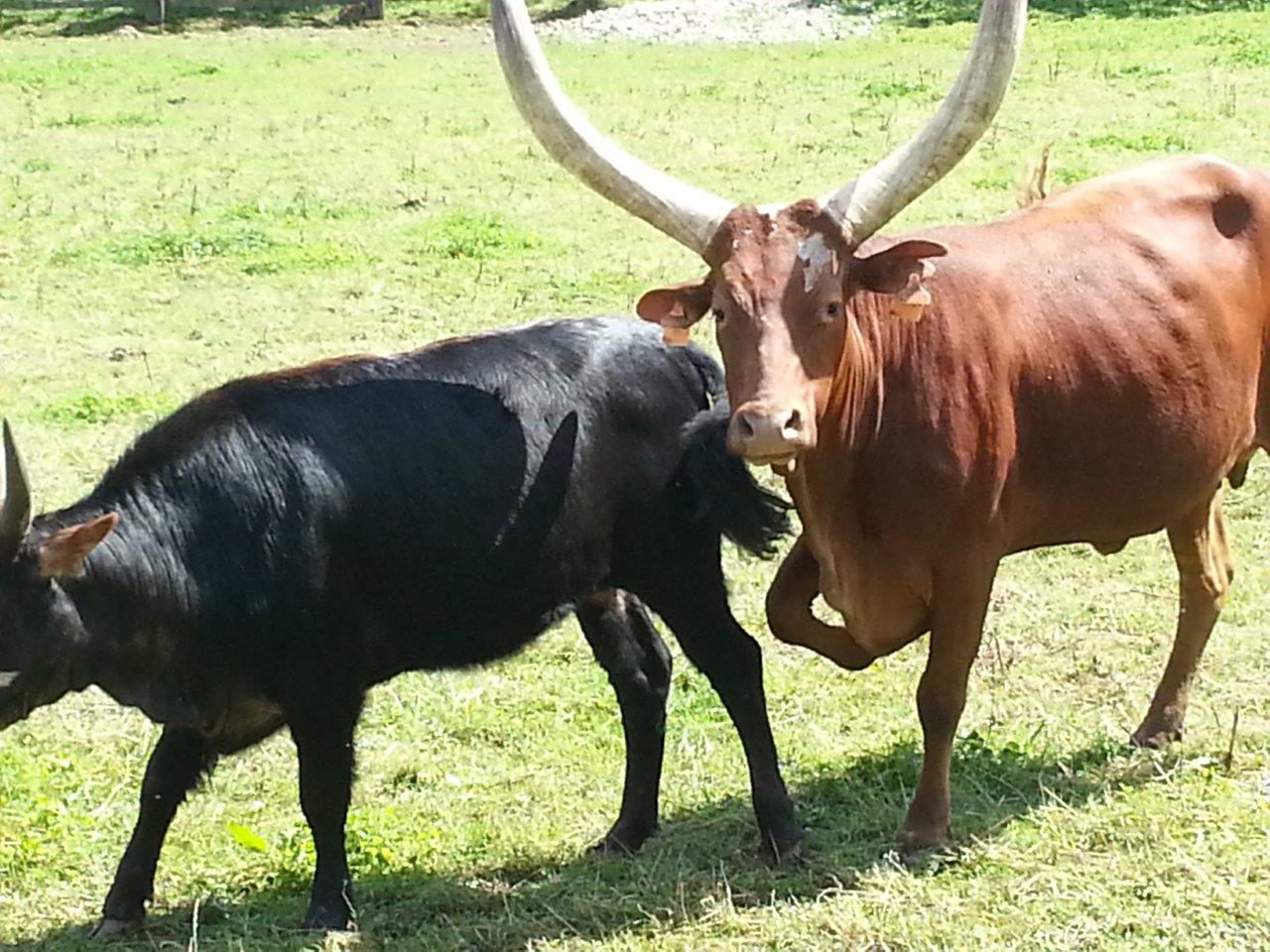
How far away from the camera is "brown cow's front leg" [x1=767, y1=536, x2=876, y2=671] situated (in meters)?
5.68

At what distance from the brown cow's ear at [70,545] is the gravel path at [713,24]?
18145 millimetres

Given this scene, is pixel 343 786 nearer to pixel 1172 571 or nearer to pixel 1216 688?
pixel 1216 688

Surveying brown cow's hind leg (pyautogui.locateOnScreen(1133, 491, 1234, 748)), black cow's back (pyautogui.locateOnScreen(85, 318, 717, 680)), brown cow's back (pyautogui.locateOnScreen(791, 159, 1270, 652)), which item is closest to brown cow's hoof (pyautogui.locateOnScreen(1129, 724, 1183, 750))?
brown cow's hind leg (pyautogui.locateOnScreen(1133, 491, 1234, 748))

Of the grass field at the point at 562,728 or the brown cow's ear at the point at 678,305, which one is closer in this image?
the brown cow's ear at the point at 678,305

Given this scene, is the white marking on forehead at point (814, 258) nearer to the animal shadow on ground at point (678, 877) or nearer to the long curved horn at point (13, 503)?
the animal shadow on ground at point (678, 877)

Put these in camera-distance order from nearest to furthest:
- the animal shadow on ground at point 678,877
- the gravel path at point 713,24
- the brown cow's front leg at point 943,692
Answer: the animal shadow on ground at point 678,877 → the brown cow's front leg at point 943,692 → the gravel path at point 713,24

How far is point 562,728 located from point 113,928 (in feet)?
5.75

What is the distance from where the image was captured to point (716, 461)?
5.46 m

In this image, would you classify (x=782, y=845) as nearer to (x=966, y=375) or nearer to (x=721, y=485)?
(x=721, y=485)

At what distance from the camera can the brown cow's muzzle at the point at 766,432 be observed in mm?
4512

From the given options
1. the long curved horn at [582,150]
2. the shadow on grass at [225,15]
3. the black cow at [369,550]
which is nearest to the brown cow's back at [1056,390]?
the black cow at [369,550]

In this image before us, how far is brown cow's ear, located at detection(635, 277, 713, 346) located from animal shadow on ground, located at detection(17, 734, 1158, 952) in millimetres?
1497

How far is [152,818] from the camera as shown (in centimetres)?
527

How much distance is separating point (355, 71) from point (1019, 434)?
16635 millimetres
